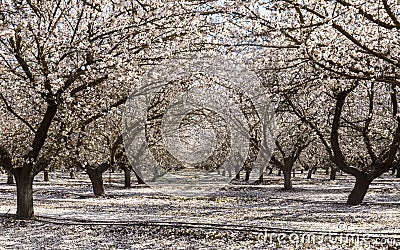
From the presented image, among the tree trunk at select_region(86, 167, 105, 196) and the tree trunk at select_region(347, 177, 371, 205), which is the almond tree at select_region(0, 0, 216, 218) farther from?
the tree trunk at select_region(86, 167, 105, 196)

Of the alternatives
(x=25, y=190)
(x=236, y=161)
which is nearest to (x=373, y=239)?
(x=25, y=190)

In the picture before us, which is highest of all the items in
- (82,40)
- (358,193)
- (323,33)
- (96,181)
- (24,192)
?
(82,40)

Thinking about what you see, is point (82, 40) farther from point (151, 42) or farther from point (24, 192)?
point (24, 192)

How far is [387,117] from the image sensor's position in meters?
25.0

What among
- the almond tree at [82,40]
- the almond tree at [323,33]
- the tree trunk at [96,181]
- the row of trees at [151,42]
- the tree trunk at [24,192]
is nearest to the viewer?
the almond tree at [323,33]

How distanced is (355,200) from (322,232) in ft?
34.6

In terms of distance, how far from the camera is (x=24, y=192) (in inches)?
559

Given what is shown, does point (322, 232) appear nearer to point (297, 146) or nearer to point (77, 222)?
point (77, 222)

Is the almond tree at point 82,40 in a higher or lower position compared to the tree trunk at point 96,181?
higher

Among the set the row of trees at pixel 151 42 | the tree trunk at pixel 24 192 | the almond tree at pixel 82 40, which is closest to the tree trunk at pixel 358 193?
→ the row of trees at pixel 151 42

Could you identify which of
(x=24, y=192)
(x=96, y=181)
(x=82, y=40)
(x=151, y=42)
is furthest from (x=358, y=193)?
(x=82, y=40)

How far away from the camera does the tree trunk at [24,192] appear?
46.6ft

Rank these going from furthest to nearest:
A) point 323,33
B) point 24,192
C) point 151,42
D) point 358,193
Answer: point 358,193, point 24,192, point 151,42, point 323,33

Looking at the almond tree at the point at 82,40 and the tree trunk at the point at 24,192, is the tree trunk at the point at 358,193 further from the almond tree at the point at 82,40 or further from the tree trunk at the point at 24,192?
the tree trunk at the point at 24,192
